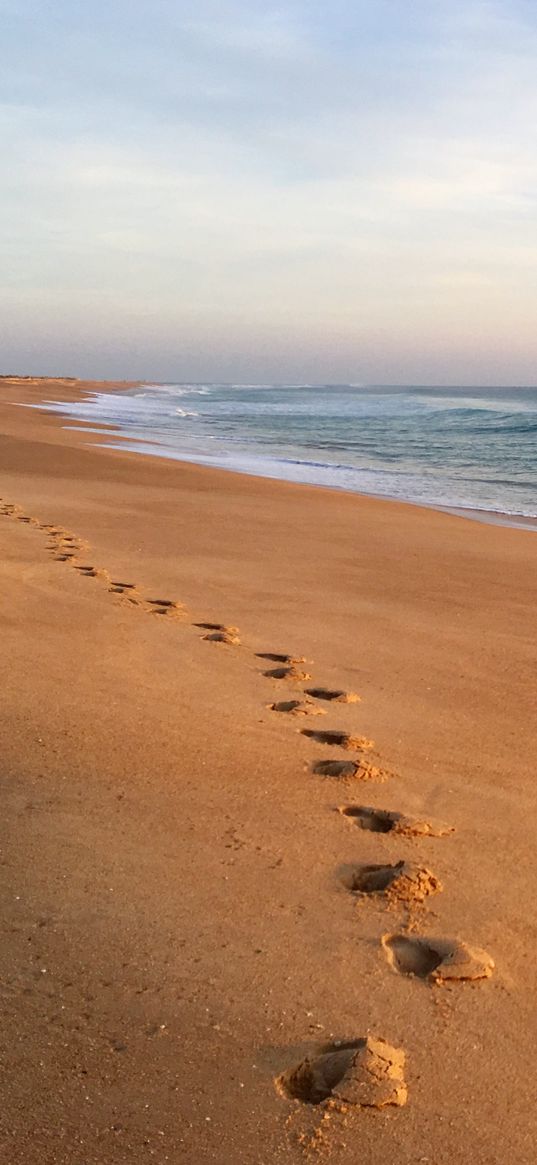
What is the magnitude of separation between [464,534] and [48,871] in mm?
8163

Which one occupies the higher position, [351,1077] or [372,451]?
[372,451]

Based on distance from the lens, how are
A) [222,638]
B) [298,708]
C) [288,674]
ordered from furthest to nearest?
[222,638], [288,674], [298,708]

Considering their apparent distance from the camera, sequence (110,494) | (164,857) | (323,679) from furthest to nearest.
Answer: (110,494) < (323,679) < (164,857)

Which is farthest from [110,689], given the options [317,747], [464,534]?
[464,534]

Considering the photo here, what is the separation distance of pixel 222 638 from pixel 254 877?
99.8 inches

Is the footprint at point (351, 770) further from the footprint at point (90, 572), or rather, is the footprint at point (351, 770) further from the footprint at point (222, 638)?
the footprint at point (90, 572)

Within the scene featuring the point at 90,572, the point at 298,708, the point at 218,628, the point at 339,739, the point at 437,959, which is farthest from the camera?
the point at 90,572

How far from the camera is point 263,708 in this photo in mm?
4250

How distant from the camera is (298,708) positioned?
14.0 ft

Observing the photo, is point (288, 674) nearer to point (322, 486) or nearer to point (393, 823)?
point (393, 823)

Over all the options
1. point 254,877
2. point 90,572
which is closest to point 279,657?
point 90,572

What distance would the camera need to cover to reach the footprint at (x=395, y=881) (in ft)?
9.04

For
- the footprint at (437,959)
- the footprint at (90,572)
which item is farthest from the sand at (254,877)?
the footprint at (90,572)

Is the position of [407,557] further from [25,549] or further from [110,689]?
[110,689]
